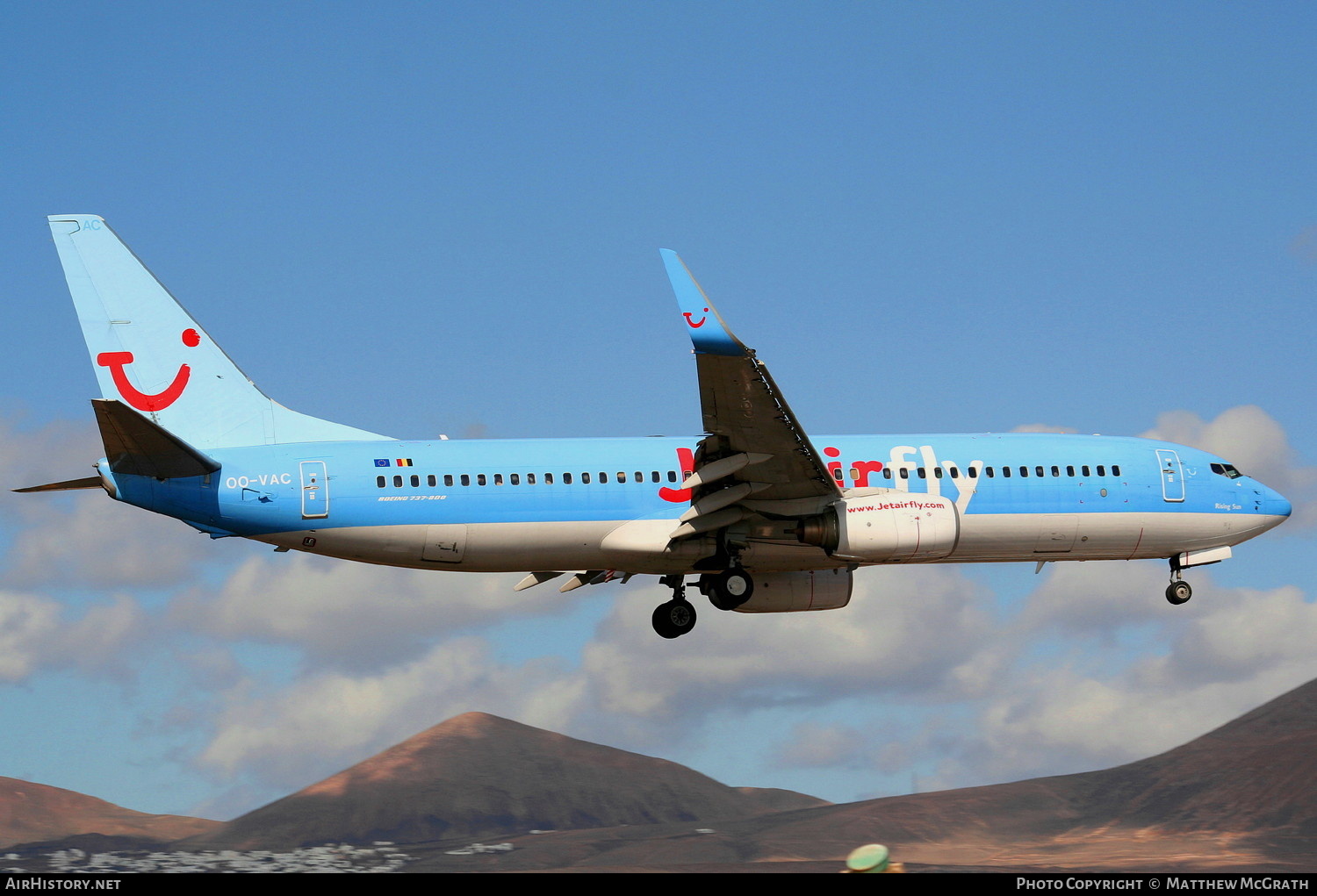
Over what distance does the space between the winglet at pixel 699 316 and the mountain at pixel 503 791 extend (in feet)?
184

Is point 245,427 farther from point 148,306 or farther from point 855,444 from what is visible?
point 855,444

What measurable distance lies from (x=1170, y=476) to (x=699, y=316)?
1779 centimetres

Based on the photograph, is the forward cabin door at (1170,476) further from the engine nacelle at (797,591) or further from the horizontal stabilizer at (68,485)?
the horizontal stabilizer at (68,485)

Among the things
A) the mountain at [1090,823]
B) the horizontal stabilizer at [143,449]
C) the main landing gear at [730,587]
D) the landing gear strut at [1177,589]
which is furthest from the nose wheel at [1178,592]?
the mountain at [1090,823]

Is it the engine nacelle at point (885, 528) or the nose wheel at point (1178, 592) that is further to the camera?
the nose wheel at point (1178, 592)

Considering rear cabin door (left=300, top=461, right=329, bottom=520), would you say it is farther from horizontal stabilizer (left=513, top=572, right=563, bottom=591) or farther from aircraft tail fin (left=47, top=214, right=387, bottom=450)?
horizontal stabilizer (left=513, top=572, right=563, bottom=591)

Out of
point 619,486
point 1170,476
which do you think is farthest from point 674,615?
point 1170,476

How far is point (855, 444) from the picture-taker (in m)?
40.1

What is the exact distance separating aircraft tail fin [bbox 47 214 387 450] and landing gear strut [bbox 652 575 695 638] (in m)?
9.57

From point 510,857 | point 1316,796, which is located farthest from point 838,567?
point 1316,796

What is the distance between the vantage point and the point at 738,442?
36031 millimetres

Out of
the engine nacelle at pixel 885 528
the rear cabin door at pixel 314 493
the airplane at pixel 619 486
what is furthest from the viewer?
the engine nacelle at pixel 885 528

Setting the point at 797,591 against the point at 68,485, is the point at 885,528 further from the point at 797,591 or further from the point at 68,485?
the point at 68,485

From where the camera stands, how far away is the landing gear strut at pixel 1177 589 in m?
43.0
